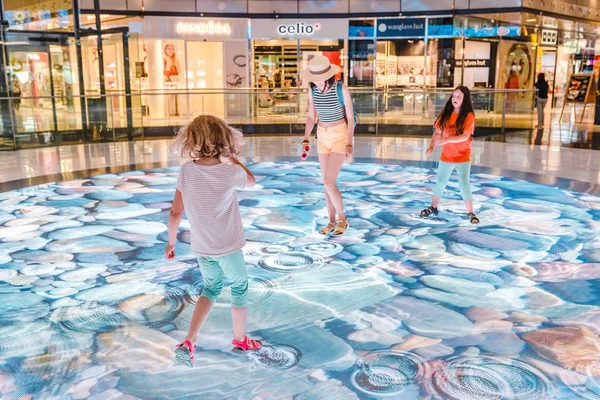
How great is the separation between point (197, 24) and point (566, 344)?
18798 mm

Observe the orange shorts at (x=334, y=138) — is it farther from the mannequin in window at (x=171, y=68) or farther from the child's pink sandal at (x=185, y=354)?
the mannequin in window at (x=171, y=68)

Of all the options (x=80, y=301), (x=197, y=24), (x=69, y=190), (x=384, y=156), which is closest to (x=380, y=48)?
(x=197, y=24)

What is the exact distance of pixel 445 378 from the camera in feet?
11.2

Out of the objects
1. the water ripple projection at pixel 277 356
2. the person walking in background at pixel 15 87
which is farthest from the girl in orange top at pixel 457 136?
the person walking in background at pixel 15 87

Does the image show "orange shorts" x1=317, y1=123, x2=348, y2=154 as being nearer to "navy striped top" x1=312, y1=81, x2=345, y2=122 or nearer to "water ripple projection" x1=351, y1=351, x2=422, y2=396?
A: "navy striped top" x1=312, y1=81, x2=345, y2=122

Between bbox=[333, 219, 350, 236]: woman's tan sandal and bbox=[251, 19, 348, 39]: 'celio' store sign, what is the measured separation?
52.2ft

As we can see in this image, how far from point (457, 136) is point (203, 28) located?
15.9 metres

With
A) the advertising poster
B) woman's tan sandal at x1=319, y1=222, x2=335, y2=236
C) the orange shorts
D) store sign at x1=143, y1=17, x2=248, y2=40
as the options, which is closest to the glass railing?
the advertising poster

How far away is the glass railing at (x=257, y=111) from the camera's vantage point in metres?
14.9

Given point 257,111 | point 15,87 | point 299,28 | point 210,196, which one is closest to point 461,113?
point 210,196

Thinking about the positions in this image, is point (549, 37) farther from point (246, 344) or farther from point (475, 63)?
point (246, 344)

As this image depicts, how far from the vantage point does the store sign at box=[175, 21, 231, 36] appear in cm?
2070

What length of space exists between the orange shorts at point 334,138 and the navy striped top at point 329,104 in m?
0.09

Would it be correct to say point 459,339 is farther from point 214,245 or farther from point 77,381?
point 77,381
